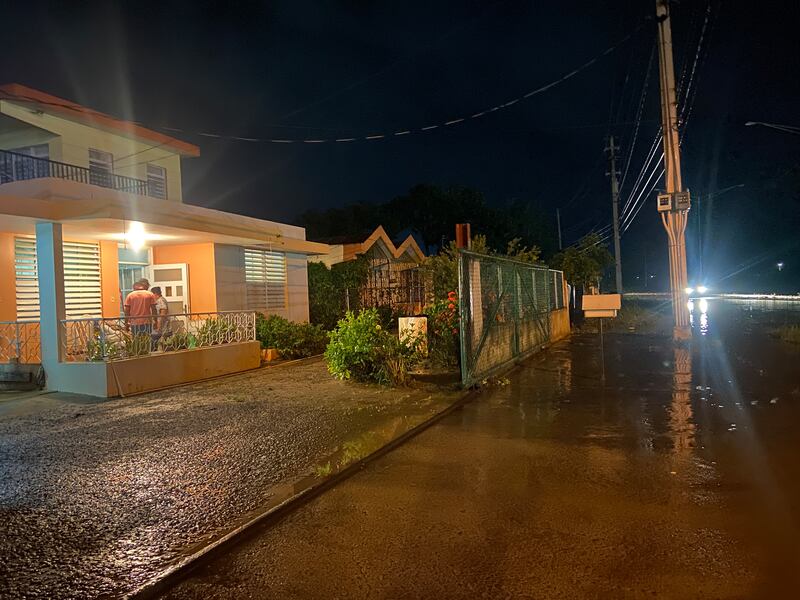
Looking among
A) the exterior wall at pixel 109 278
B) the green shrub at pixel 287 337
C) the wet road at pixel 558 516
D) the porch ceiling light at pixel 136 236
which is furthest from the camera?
the green shrub at pixel 287 337

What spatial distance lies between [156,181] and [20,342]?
900 centimetres

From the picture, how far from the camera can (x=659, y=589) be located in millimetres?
3789

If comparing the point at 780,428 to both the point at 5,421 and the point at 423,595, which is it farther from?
the point at 5,421

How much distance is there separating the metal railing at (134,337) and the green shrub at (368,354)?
258 cm

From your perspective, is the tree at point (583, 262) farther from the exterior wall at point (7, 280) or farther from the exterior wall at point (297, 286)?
the exterior wall at point (7, 280)

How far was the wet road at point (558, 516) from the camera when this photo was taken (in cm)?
394

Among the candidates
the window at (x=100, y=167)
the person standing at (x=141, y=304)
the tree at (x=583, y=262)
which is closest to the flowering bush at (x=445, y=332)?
the person standing at (x=141, y=304)

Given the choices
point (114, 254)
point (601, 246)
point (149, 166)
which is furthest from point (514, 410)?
point (601, 246)

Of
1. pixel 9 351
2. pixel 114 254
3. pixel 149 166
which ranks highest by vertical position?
pixel 149 166

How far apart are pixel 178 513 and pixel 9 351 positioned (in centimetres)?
795

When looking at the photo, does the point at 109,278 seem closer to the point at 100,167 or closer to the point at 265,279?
the point at 265,279

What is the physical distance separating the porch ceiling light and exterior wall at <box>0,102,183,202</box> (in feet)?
12.7

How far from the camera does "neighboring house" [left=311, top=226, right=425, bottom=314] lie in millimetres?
22172

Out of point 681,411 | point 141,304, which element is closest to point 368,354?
point 141,304
